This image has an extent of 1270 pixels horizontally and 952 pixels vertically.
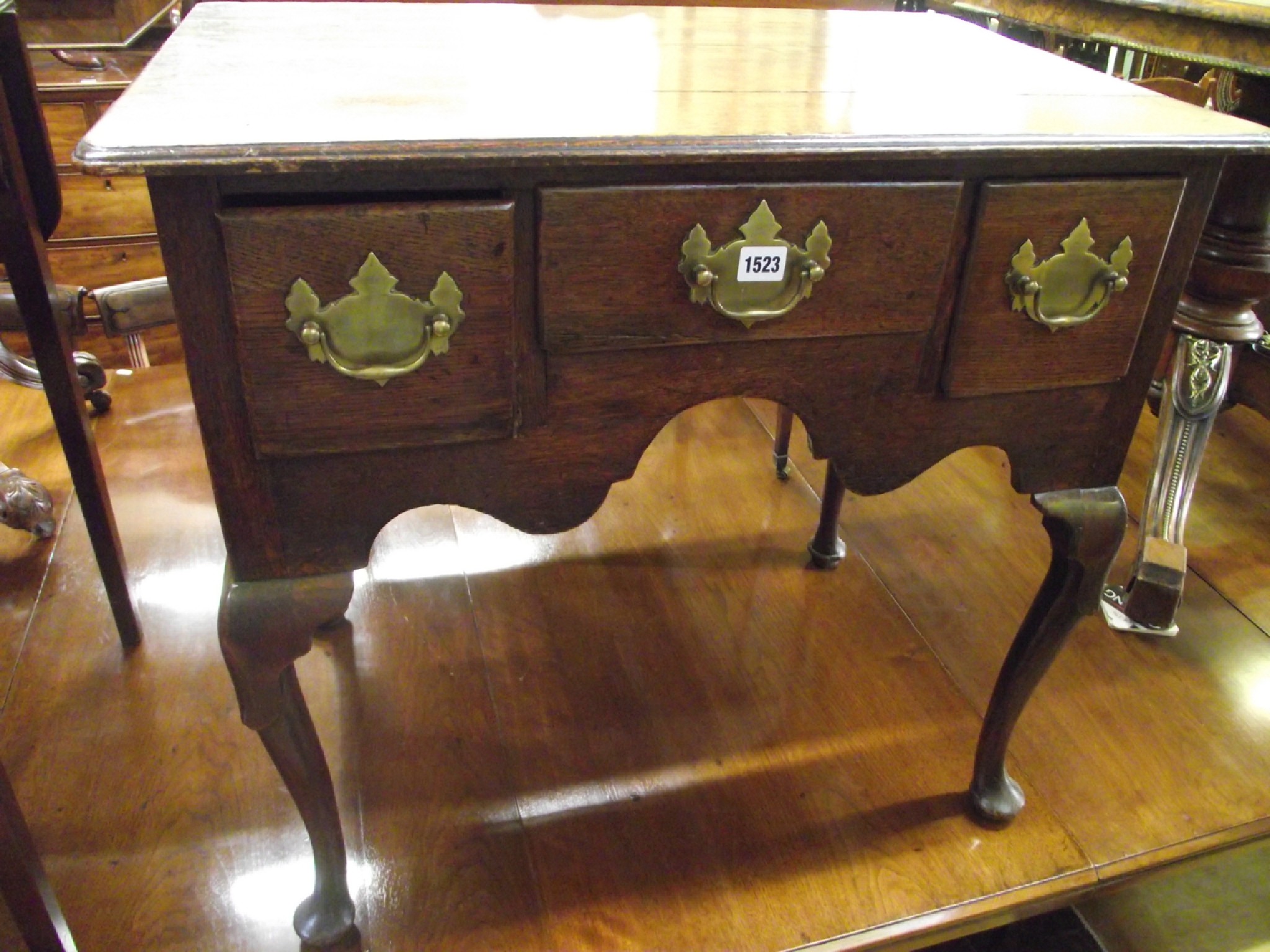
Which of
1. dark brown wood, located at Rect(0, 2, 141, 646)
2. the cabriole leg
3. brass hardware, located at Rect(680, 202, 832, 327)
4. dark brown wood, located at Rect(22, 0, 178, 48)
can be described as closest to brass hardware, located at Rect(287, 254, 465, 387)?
brass hardware, located at Rect(680, 202, 832, 327)

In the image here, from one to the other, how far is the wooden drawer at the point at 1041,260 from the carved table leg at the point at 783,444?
711 millimetres

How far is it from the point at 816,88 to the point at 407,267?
1.15ft

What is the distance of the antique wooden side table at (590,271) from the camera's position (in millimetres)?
573

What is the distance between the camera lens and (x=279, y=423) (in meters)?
0.61

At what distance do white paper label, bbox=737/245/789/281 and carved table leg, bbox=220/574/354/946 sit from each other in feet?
1.10

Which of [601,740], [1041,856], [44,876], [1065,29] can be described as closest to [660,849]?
[601,740]

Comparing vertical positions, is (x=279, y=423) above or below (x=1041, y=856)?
above

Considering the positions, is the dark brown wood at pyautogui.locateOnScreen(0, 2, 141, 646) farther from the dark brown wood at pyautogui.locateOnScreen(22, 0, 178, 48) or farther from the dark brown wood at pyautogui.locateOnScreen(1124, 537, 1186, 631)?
the dark brown wood at pyautogui.locateOnScreen(1124, 537, 1186, 631)

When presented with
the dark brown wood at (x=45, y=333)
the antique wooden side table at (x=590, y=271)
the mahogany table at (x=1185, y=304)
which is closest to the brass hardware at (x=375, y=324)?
the antique wooden side table at (x=590, y=271)

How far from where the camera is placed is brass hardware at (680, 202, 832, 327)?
2.07 feet

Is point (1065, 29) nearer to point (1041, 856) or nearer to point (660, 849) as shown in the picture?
point (1041, 856)

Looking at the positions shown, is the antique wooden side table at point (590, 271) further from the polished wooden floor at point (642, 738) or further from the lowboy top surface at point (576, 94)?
the polished wooden floor at point (642, 738)

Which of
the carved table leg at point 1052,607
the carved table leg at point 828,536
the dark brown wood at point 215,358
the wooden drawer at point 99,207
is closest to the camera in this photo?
the dark brown wood at point 215,358

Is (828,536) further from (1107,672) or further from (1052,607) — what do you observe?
(1052,607)
